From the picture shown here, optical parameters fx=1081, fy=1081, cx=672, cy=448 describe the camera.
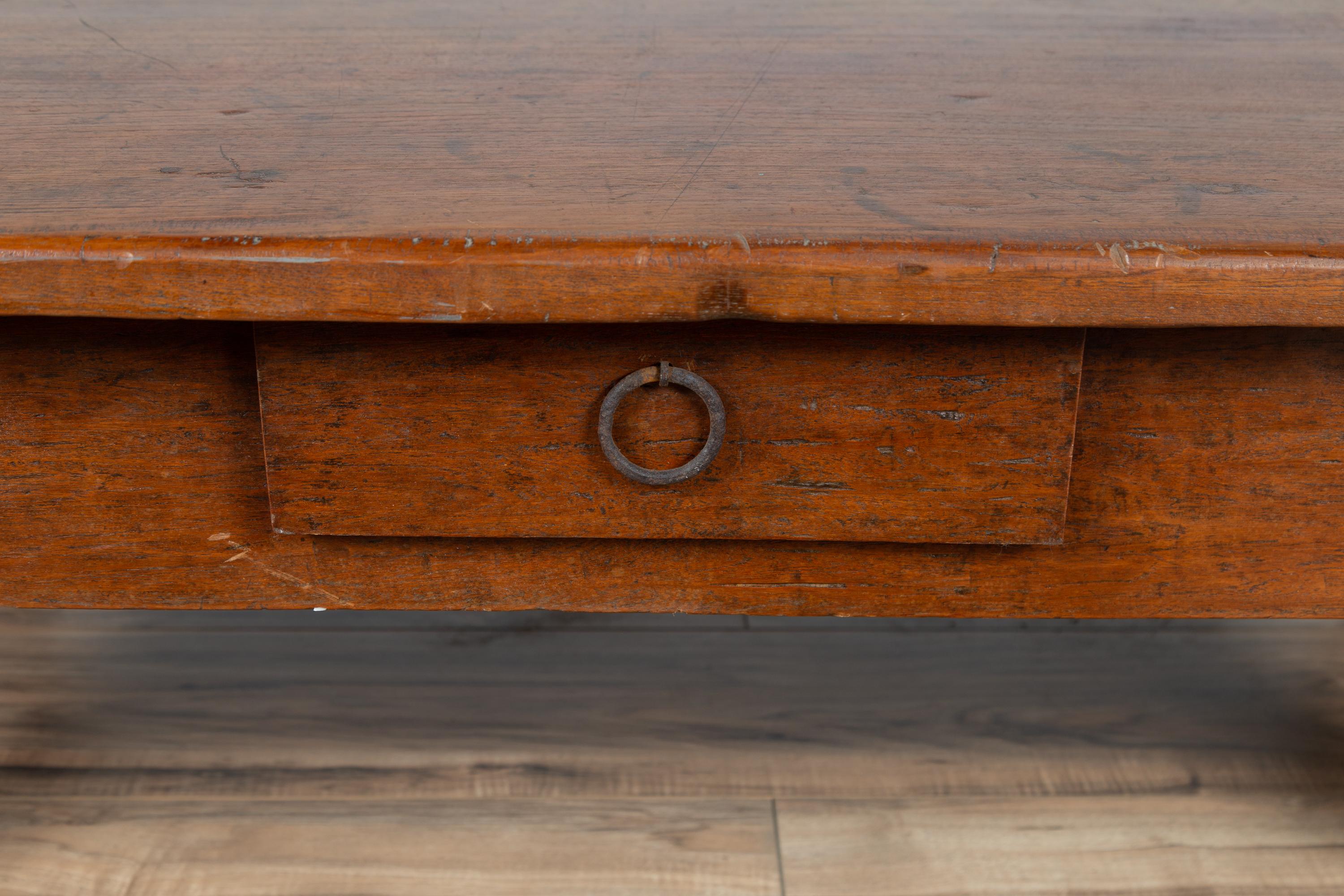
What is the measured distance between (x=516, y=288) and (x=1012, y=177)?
26cm

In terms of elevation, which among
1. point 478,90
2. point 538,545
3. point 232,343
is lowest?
point 538,545

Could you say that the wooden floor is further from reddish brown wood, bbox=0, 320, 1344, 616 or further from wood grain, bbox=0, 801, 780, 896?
reddish brown wood, bbox=0, 320, 1344, 616

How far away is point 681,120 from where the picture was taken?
625mm

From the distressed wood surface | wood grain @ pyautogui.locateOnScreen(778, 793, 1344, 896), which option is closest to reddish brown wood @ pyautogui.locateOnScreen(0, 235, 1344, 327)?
the distressed wood surface

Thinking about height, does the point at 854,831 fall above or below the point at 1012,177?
below

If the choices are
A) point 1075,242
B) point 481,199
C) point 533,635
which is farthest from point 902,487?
point 533,635

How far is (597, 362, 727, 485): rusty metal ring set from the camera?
460mm

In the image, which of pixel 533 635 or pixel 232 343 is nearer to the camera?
pixel 232 343

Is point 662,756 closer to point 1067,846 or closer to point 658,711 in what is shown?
point 658,711

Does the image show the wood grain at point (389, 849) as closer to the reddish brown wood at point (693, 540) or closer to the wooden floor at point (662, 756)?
the wooden floor at point (662, 756)

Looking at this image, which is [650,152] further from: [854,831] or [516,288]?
[854,831]

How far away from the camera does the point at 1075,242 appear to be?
1.45ft

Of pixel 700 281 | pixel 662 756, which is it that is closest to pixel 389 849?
pixel 662 756

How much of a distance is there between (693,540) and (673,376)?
9 cm
